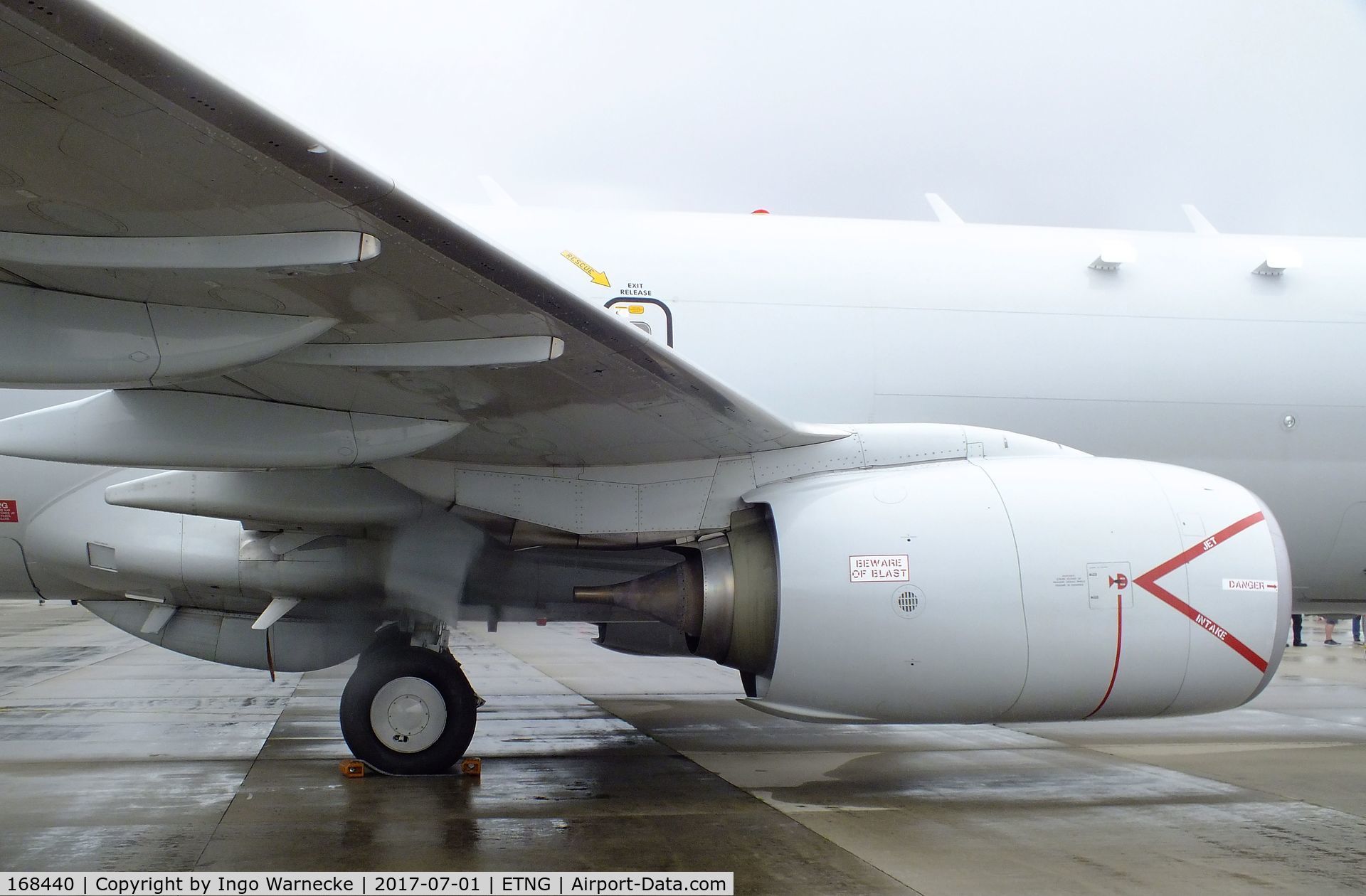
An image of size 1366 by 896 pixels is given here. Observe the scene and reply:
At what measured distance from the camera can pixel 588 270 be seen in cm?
665

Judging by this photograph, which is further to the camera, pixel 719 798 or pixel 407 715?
pixel 407 715

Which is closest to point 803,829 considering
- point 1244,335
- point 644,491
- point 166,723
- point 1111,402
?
point 644,491

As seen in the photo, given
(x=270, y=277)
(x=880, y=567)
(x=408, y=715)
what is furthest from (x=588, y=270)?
(x=270, y=277)

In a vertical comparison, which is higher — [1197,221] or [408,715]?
[1197,221]

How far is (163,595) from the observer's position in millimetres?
6801

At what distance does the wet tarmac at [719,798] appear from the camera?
4.60 metres

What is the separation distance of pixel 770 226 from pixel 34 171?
4.76 m

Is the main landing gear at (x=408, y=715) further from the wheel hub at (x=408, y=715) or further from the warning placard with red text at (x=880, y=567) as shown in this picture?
the warning placard with red text at (x=880, y=567)

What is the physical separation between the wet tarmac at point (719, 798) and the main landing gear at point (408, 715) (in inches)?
7.5

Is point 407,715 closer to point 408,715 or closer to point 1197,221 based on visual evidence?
point 408,715

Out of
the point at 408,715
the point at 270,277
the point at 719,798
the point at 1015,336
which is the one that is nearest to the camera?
the point at 270,277

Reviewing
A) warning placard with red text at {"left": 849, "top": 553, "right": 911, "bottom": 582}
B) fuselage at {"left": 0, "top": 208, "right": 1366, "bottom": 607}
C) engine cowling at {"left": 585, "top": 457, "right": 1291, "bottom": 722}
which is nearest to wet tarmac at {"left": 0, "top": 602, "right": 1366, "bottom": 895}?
engine cowling at {"left": 585, "top": 457, "right": 1291, "bottom": 722}

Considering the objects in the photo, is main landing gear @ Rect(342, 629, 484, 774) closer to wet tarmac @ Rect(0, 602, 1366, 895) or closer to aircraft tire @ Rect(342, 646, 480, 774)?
aircraft tire @ Rect(342, 646, 480, 774)

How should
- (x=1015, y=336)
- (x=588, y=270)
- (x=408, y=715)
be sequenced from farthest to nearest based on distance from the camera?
(x=1015, y=336), (x=588, y=270), (x=408, y=715)
